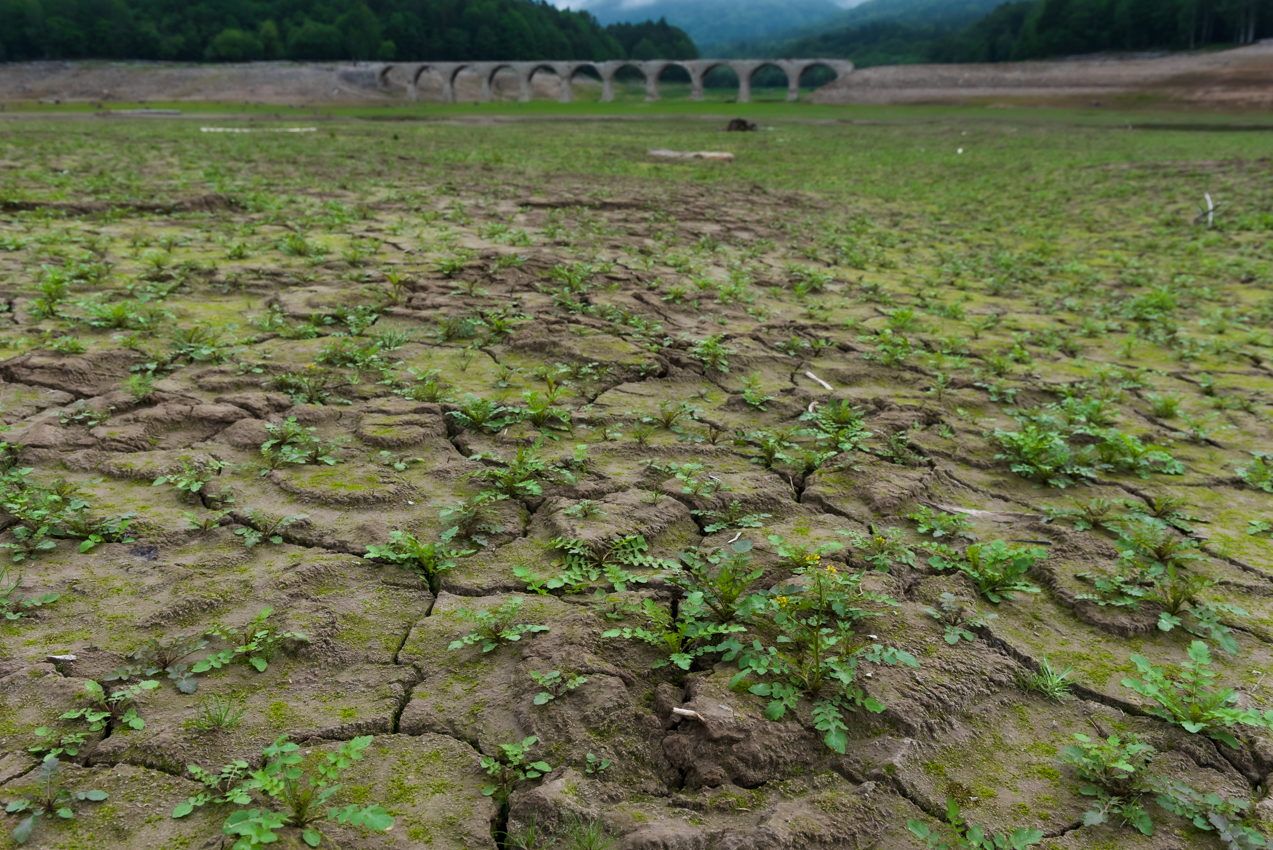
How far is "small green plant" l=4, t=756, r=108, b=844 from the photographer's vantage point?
5.17ft

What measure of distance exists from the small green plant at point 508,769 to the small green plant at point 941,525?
1.74 metres

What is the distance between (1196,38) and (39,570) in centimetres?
9058

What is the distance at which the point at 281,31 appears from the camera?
287 ft

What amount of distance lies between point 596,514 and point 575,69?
71.6 meters

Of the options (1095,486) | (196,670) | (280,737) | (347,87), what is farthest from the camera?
(347,87)

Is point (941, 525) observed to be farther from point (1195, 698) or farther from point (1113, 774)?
point (1113, 774)

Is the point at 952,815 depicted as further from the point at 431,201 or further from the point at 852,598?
the point at 431,201

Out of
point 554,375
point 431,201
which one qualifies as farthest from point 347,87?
point 554,375

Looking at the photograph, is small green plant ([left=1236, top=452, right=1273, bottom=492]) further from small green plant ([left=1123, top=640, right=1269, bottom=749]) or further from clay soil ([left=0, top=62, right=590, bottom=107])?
clay soil ([left=0, top=62, right=590, bottom=107])

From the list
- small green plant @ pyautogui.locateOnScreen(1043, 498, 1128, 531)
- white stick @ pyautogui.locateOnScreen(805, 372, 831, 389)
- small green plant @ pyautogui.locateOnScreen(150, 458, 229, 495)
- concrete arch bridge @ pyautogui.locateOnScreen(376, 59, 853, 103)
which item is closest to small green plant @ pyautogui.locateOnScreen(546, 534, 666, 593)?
small green plant @ pyautogui.locateOnScreen(150, 458, 229, 495)

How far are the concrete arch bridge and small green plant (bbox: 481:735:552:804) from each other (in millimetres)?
68178

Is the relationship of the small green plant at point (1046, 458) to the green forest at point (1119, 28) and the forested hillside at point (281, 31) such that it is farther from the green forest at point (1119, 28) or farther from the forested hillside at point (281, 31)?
the forested hillside at point (281, 31)

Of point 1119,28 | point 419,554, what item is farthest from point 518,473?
point 1119,28

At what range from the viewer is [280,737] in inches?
72.6
